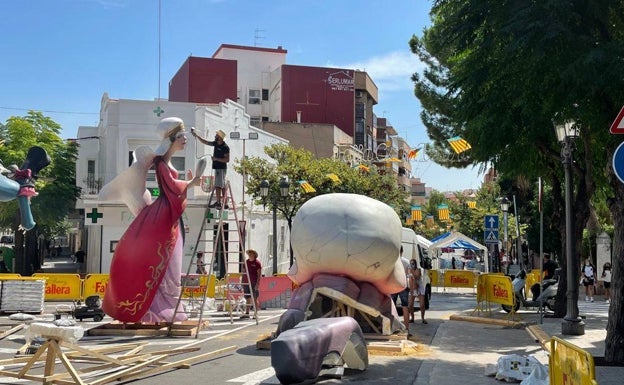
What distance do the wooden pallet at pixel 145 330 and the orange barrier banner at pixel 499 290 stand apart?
24.9 ft

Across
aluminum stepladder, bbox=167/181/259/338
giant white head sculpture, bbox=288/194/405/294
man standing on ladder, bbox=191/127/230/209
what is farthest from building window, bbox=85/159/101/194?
giant white head sculpture, bbox=288/194/405/294

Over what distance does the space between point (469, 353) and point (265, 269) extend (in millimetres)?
27817

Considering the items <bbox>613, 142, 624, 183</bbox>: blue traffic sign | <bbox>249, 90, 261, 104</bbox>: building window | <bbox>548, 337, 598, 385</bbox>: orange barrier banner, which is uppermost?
<bbox>249, 90, 261, 104</bbox>: building window

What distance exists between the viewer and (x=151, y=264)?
1372 cm

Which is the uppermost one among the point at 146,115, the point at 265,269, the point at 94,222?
the point at 146,115

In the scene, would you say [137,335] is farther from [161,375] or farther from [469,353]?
[469,353]

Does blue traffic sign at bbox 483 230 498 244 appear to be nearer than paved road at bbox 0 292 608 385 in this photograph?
No

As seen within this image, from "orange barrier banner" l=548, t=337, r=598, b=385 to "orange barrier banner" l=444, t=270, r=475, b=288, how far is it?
22.6 metres

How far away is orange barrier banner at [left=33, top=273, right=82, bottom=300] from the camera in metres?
21.7

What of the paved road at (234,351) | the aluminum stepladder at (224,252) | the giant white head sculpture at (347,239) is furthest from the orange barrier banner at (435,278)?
the giant white head sculpture at (347,239)

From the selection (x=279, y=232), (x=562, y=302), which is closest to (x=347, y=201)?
(x=562, y=302)

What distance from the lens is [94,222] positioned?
30.7 m

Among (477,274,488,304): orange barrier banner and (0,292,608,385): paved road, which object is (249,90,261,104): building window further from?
(477,274,488,304): orange barrier banner

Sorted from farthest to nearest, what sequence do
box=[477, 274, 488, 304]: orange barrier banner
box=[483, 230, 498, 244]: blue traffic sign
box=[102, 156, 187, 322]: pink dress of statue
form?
box=[483, 230, 498, 244]: blue traffic sign → box=[477, 274, 488, 304]: orange barrier banner → box=[102, 156, 187, 322]: pink dress of statue
